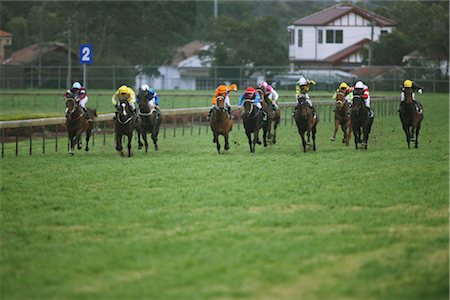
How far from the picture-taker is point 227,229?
1104 centimetres

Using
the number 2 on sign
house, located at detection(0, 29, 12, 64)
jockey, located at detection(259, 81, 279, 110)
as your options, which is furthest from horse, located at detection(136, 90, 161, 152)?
house, located at detection(0, 29, 12, 64)

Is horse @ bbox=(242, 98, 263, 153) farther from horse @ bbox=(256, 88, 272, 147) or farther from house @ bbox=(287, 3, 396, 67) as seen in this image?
house @ bbox=(287, 3, 396, 67)

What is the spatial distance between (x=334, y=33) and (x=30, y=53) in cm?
2403

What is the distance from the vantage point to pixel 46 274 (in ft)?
29.1

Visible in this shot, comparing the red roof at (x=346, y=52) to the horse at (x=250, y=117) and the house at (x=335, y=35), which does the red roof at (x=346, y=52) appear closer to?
the house at (x=335, y=35)

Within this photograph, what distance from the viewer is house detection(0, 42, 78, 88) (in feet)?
205

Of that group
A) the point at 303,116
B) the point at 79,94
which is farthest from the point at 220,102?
the point at 79,94

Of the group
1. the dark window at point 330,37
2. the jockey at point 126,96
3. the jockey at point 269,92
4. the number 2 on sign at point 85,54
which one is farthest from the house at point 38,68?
the jockey at point 126,96

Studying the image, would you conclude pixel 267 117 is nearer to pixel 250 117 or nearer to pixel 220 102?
pixel 250 117

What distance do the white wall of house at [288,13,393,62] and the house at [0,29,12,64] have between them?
22885mm

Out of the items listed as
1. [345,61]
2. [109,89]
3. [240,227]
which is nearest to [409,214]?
[240,227]

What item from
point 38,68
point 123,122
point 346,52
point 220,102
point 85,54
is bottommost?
point 123,122

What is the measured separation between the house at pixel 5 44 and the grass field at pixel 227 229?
2264 inches

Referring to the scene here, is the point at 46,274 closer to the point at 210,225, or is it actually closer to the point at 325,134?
the point at 210,225
